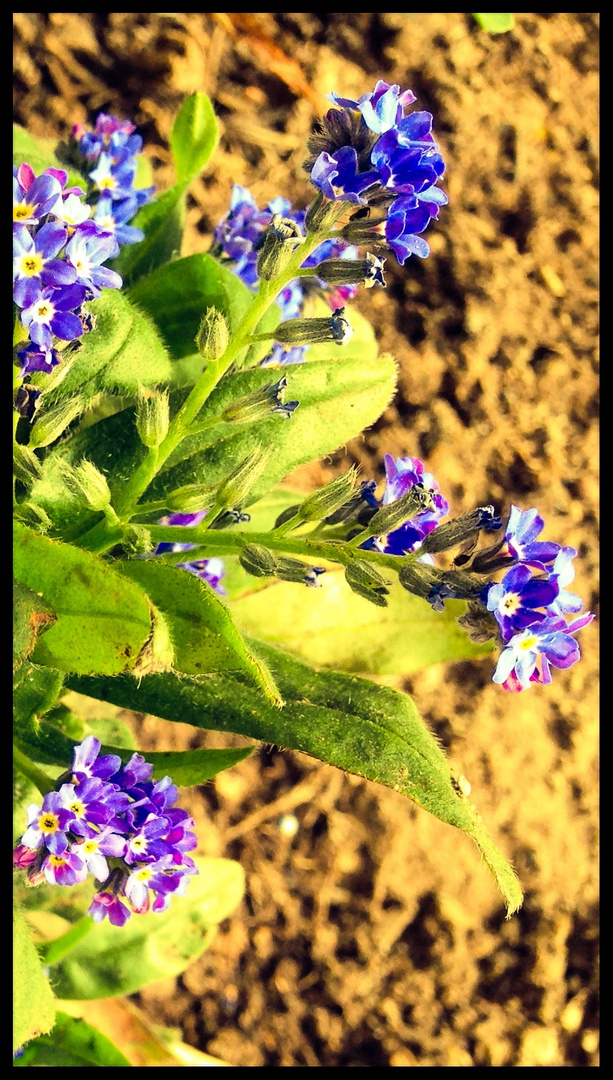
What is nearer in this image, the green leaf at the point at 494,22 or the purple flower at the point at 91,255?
the purple flower at the point at 91,255

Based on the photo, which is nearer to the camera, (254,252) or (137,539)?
(137,539)

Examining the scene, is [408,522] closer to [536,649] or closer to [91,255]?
[536,649]

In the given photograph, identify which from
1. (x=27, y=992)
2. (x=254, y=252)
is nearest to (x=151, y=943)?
(x=27, y=992)

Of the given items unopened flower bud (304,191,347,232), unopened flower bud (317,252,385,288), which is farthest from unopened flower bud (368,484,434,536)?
unopened flower bud (304,191,347,232)

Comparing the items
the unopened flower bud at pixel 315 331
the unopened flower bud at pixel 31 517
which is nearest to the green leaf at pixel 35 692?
the unopened flower bud at pixel 31 517

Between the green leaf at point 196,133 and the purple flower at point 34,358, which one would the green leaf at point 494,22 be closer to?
the green leaf at point 196,133

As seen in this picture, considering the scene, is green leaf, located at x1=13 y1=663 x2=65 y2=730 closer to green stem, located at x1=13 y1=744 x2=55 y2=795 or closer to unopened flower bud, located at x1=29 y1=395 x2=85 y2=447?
green stem, located at x1=13 y1=744 x2=55 y2=795

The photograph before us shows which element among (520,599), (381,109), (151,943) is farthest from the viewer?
(151,943)
